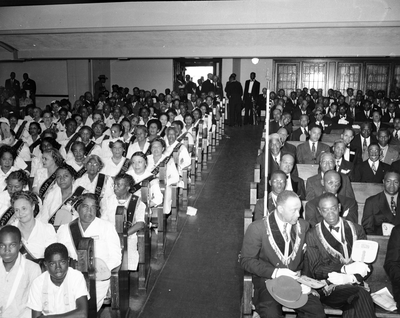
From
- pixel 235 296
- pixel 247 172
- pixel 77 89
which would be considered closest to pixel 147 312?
pixel 235 296

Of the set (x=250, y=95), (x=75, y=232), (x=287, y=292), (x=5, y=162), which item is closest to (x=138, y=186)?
(x=75, y=232)

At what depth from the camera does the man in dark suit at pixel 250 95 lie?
1203 cm

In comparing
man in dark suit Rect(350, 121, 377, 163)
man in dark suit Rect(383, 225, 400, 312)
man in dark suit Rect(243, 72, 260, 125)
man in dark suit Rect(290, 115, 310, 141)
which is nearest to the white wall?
man in dark suit Rect(243, 72, 260, 125)

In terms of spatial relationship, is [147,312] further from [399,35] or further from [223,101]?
[223,101]

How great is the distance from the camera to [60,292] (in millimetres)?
2838

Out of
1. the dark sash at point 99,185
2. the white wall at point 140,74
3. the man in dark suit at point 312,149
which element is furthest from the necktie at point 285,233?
the white wall at point 140,74

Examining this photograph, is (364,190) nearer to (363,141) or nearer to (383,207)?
(383,207)

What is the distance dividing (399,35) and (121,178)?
6.92 m

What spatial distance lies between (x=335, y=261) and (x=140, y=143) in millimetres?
4040

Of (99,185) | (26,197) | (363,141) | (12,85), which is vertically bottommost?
(99,185)

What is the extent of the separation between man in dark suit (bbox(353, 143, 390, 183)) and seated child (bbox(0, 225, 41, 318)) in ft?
14.0

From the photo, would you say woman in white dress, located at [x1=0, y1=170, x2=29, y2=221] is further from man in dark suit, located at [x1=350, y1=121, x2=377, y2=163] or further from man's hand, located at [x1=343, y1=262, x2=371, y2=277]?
man in dark suit, located at [x1=350, y1=121, x2=377, y2=163]

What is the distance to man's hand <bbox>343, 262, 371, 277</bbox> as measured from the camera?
301cm

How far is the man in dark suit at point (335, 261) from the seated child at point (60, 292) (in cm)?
168
